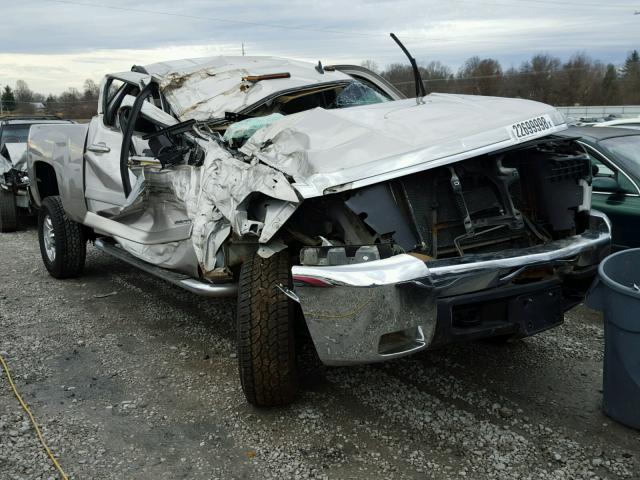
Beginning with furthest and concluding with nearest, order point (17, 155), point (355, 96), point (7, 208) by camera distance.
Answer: point (17, 155) < point (7, 208) < point (355, 96)

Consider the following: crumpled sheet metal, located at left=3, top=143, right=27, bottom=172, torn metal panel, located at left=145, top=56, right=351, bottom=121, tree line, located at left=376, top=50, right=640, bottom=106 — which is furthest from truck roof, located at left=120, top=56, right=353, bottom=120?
tree line, located at left=376, top=50, right=640, bottom=106

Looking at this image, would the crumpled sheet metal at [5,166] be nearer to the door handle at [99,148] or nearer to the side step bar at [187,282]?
the door handle at [99,148]

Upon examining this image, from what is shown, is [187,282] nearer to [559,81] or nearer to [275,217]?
[275,217]

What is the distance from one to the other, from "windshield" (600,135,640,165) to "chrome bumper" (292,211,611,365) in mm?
3047

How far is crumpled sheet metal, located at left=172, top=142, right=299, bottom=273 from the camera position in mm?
3180

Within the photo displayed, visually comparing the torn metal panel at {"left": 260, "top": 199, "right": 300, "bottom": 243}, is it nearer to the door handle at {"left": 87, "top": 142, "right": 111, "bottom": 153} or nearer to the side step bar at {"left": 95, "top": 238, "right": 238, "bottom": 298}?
the side step bar at {"left": 95, "top": 238, "right": 238, "bottom": 298}

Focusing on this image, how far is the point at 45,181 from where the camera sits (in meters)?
7.04

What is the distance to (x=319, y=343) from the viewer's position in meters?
2.97

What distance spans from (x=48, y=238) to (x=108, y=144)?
183 cm

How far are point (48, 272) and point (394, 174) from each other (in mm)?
5101

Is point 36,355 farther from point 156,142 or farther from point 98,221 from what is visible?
point 156,142

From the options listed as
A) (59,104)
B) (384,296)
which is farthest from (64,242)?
(59,104)

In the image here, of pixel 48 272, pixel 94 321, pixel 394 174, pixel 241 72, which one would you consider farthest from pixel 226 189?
pixel 48 272

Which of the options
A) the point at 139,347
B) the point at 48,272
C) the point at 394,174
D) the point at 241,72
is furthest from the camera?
the point at 48,272
